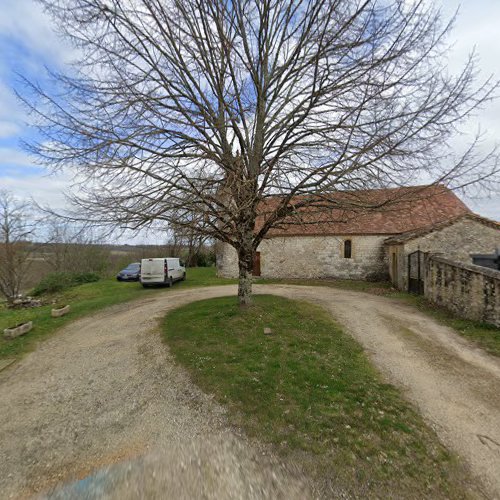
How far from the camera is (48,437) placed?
13.1 ft

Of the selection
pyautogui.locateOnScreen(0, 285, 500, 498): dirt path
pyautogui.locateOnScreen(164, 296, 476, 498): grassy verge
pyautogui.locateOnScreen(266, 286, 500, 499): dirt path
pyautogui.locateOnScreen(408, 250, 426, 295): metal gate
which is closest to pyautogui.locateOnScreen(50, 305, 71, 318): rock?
pyautogui.locateOnScreen(0, 285, 500, 498): dirt path

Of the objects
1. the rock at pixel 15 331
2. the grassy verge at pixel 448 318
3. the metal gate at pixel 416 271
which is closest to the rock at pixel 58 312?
the rock at pixel 15 331

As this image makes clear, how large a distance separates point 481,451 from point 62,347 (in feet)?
30.0

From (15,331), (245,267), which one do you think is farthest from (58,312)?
(245,267)

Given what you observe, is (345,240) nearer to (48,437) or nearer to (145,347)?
(145,347)

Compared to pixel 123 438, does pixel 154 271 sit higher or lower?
higher

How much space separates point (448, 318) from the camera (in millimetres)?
9328

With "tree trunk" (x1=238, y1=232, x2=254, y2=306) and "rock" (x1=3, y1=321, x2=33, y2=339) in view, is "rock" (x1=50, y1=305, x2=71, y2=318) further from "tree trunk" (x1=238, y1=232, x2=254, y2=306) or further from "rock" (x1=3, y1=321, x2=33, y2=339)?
"tree trunk" (x1=238, y1=232, x2=254, y2=306)

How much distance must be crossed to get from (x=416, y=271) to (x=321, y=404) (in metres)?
11.7

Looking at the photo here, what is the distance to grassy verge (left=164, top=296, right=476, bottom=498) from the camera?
3203 mm

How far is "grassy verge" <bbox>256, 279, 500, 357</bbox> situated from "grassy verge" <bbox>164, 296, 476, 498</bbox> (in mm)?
3397

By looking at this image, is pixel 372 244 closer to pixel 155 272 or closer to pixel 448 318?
pixel 448 318

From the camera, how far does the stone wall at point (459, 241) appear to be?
46.0 ft

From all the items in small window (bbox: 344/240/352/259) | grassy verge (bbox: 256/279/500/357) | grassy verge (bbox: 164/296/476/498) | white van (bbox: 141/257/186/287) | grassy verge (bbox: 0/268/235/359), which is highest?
small window (bbox: 344/240/352/259)
